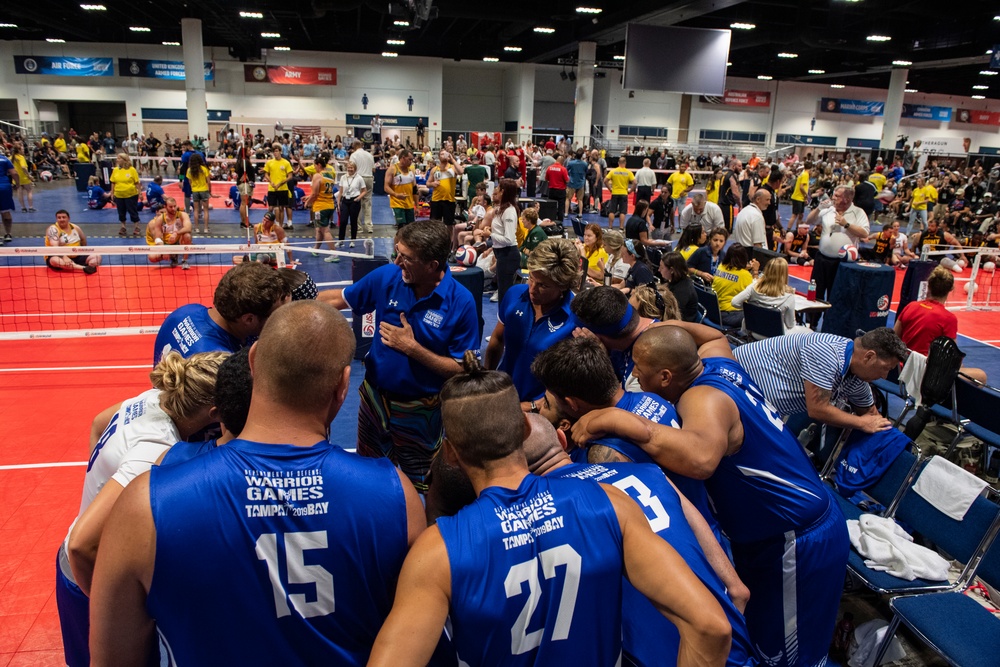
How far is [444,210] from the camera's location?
1302 centimetres

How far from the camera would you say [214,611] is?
1.59 m

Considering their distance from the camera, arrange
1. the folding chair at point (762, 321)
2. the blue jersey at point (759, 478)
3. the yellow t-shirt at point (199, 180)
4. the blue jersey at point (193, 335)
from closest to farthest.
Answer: the blue jersey at point (759, 478)
the blue jersey at point (193, 335)
the folding chair at point (762, 321)
the yellow t-shirt at point (199, 180)

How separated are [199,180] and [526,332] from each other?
13.2 meters

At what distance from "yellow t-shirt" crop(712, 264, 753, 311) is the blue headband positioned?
470cm

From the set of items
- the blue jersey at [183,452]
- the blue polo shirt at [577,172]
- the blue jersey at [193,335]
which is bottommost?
the blue jersey at [183,452]

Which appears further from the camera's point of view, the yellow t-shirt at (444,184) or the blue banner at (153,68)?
the blue banner at (153,68)

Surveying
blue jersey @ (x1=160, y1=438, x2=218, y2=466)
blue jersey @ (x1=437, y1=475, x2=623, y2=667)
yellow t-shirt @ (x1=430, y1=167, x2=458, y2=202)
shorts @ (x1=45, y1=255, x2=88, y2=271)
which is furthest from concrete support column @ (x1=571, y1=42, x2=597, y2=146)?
blue jersey @ (x1=437, y1=475, x2=623, y2=667)

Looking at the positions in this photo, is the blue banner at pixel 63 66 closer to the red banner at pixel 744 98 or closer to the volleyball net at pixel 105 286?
the volleyball net at pixel 105 286

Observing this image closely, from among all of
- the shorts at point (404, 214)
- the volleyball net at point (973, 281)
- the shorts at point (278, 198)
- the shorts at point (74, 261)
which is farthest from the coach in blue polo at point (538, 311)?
the shorts at point (278, 198)

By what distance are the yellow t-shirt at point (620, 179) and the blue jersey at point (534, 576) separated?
15.9 metres

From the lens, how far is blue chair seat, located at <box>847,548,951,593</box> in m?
3.38

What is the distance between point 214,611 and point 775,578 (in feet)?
7.39

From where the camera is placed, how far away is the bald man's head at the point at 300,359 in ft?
5.51

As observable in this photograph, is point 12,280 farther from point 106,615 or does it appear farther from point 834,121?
point 834,121
